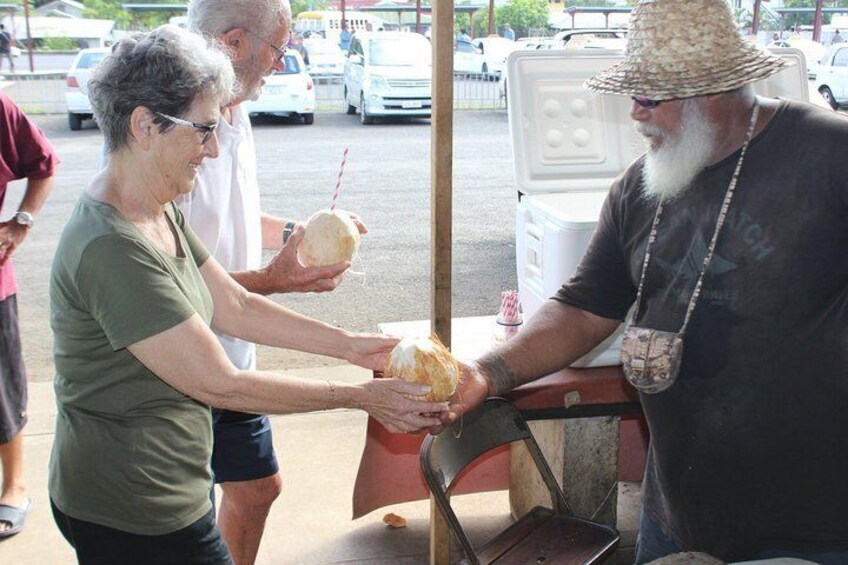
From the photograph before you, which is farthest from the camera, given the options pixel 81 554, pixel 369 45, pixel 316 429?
pixel 369 45

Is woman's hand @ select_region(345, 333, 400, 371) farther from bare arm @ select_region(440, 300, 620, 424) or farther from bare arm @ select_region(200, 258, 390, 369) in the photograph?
bare arm @ select_region(440, 300, 620, 424)

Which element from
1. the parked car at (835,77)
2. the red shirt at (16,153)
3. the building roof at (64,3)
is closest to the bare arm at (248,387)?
the red shirt at (16,153)

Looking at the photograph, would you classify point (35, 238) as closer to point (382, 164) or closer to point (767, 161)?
point (382, 164)

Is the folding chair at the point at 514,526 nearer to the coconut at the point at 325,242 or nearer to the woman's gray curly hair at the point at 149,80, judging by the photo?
the coconut at the point at 325,242

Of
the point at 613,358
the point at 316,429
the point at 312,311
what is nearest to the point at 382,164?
the point at 312,311

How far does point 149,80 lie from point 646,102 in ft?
3.74

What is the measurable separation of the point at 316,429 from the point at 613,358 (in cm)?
219

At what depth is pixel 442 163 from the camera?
2883mm

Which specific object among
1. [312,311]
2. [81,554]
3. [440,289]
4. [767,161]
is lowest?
[312,311]

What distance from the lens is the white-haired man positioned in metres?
2.75

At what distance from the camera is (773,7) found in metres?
28.6

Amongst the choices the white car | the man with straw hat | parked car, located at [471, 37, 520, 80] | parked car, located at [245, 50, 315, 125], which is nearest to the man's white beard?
the man with straw hat

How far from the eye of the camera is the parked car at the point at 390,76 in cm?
1728

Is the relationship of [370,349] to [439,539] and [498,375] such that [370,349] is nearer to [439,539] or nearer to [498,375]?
[498,375]
